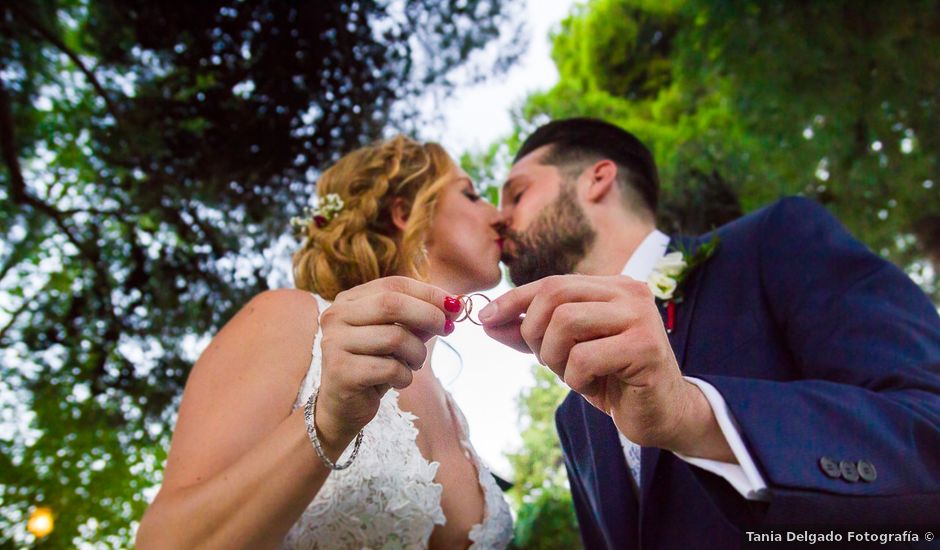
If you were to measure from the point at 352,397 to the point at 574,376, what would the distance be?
44 cm

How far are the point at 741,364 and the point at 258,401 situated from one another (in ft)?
5.15

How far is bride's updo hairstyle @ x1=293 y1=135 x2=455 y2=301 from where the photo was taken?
221 cm

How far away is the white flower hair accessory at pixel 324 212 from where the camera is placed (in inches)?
103

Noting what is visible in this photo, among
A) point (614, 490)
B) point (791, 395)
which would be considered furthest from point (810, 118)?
point (791, 395)

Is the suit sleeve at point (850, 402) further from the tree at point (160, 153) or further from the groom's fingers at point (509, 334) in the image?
the tree at point (160, 153)

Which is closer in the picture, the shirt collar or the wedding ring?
the wedding ring

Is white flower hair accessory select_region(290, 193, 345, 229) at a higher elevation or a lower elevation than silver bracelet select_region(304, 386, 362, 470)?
higher

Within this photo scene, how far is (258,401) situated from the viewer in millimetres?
1771

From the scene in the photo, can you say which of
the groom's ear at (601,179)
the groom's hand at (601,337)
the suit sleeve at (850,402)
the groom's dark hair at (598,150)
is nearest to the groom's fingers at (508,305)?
the groom's hand at (601,337)

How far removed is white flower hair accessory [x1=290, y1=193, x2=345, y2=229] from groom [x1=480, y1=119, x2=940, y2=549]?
0.79 meters

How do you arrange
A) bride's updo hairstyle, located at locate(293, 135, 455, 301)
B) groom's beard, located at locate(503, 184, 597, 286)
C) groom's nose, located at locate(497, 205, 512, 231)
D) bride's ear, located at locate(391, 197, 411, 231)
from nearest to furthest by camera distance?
bride's updo hairstyle, located at locate(293, 135, 455, 301)
groom's beard, located at locate(503, 184, 597, 286)
bride's ear, located at locate(391, 197, 411, 231)
groom's nose, located at locate(497, 205, 512, 231)

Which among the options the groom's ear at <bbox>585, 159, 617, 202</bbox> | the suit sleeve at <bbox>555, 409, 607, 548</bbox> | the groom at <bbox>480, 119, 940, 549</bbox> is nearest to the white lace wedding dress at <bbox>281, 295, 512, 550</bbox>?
the suit sleeve at <bbox>555, 409, 607, 548</bbox>

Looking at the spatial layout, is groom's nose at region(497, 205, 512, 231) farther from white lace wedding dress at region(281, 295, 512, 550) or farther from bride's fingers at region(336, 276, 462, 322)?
bride's fingers at region(336, 276, 462, 322)

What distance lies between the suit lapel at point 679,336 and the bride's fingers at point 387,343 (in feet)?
2.72
